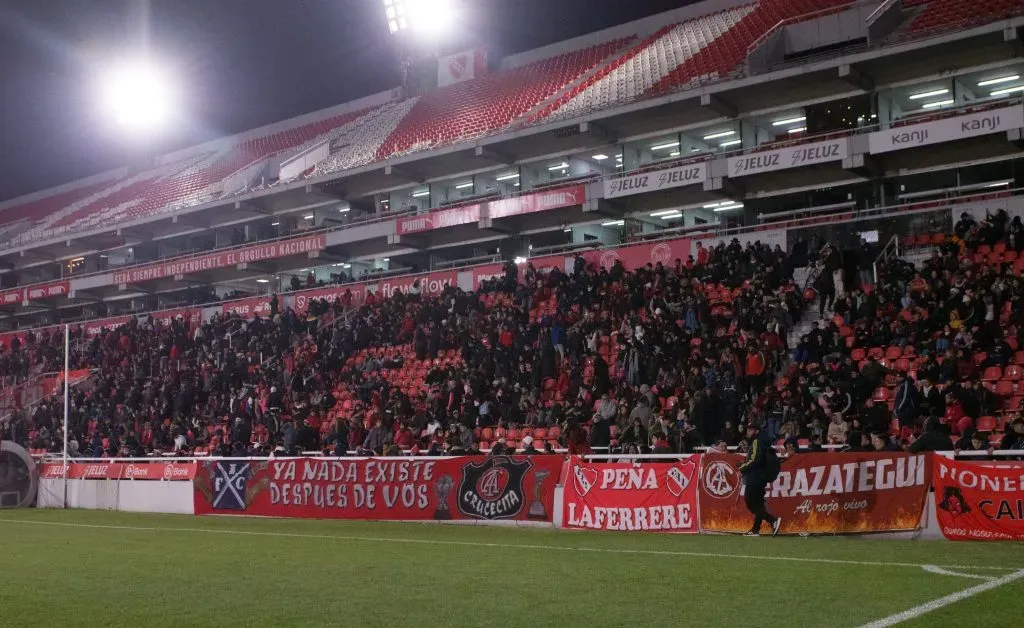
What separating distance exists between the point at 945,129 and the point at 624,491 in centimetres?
1507

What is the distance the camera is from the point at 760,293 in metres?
20.9

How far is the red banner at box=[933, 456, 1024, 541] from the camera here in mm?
11633

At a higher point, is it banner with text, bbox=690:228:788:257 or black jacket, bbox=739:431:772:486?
banner with text, bbox=690:228:788:257

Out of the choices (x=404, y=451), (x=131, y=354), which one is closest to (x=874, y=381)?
(x=404, y=451)

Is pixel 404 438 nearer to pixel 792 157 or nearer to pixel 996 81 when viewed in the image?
pixel 792 157

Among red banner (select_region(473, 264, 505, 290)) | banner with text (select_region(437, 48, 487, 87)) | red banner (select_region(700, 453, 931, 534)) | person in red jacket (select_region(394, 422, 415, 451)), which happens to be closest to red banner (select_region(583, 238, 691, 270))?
red banner (select_region(473, 264, 505, 290))

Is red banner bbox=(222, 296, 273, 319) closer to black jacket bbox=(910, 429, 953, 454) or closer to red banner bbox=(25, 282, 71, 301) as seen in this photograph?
red banner bbox=(25, 282, 71, 301)

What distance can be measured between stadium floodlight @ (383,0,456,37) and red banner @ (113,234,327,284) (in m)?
13.5

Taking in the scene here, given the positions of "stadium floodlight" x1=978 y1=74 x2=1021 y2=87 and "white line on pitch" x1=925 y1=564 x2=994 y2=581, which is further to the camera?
"stadium floodlight" x1=978 y1=74 x2=1021 y2=87

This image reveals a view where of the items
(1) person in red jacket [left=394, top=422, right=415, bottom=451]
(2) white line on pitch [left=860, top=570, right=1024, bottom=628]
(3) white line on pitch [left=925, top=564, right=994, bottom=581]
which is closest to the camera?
(2) white line on pitch [left=860, top=570, right=1024, bottom=628]

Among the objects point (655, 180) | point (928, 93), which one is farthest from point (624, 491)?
point (928, 93)

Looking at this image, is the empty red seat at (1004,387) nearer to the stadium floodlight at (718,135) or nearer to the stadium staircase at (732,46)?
the stadium staircase at (732,46)

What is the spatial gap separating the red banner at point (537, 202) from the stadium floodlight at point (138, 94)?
1028 inches

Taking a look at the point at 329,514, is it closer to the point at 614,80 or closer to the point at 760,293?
the point at 760,293
